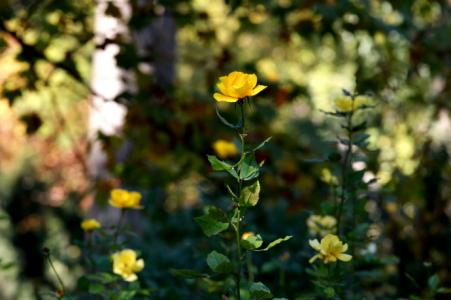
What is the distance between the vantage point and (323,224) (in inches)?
80.2

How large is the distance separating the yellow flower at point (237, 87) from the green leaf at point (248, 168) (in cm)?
14

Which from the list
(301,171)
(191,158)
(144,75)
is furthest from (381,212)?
(144,75)

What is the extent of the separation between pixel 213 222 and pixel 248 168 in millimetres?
153

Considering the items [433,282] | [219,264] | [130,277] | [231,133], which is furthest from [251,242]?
[231,133]

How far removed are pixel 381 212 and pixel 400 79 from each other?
2.89 ft

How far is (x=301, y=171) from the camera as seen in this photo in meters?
4.02

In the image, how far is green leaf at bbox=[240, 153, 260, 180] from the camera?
147 cm

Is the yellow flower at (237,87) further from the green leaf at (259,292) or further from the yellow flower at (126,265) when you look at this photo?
the yellow flower at (126,265)

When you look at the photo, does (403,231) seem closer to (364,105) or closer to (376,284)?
(376,284)

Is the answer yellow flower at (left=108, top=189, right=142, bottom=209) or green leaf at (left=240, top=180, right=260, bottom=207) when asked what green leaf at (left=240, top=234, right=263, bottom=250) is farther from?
yellow flower at (left=108, top=189, right=142, bottom=209)

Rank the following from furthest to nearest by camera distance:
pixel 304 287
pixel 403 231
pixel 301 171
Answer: pixel 403 231, pixel 301 171, pixel 304 287

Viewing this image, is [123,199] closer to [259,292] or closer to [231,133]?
[259,292]

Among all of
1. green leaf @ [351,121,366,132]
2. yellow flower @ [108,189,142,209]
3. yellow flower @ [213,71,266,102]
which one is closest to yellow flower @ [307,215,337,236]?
green leaf @ [351,121,366,132]

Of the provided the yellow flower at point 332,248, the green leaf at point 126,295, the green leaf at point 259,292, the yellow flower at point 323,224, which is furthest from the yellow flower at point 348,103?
the green leaf at point 126,295
